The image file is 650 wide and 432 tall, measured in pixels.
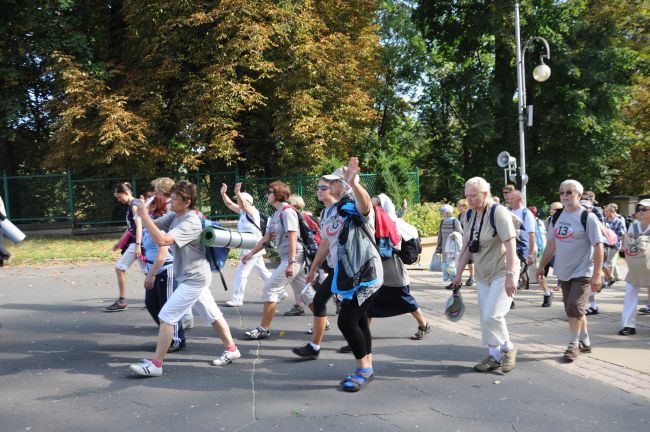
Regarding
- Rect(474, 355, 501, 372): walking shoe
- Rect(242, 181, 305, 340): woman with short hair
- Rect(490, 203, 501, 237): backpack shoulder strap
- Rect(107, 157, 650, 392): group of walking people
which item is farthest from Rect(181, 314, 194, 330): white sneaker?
Rect(490, 203, 501, 237): backpack shoulder strap

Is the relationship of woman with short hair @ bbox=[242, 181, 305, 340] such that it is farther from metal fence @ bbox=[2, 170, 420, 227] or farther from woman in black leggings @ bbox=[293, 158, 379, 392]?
metal fence @ bbox=[2, 170, 420, 227]

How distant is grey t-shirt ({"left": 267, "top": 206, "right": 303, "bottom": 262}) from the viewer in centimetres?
644

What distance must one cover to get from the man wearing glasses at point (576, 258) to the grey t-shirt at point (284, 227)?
9.33ft

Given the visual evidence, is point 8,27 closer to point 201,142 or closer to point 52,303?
point 201,142

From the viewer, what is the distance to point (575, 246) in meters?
5.56

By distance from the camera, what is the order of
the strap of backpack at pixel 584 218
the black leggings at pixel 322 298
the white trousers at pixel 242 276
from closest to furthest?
the black leggings at pixel 322 298, the strap of backpack at pixel 584 218, the white trousers at pixel 242 276

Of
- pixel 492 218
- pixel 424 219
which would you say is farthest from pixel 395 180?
pixel 492 218

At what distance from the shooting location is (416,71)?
1154 inches

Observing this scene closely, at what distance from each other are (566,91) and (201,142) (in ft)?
58.3

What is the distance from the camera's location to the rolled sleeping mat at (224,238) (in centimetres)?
512

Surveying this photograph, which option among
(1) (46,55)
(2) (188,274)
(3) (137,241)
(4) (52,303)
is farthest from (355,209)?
(1) (46,55)

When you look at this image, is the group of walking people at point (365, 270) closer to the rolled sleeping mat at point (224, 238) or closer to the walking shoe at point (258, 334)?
the rolled sleeping mat at point (224, 238)

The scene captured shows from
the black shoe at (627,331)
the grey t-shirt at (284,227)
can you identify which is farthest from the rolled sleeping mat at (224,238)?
the black shoe at (627,331)

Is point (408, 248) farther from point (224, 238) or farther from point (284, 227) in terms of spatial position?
point (224, 238)
